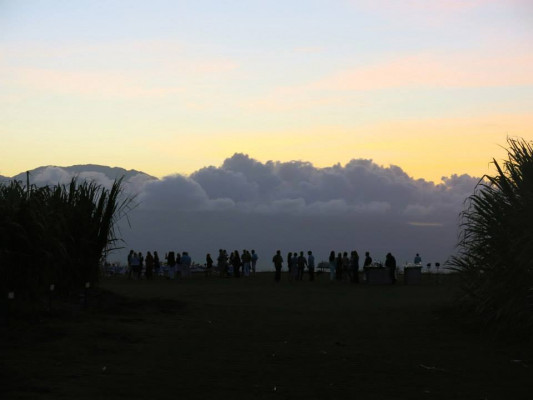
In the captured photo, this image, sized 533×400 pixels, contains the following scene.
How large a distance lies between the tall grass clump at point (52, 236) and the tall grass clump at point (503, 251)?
9404 millimetres

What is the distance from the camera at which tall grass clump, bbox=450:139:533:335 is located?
57.4ft

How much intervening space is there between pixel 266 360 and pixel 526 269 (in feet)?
20.4

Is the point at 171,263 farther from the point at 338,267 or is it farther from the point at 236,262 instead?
the point at 338,267

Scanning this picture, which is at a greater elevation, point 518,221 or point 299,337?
point 518,221

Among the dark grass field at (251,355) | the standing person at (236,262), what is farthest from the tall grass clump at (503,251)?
the standing person at (236,262)

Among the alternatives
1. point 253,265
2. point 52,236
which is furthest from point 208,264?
point 52,236

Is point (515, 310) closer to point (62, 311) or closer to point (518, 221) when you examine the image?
point (518, 221)

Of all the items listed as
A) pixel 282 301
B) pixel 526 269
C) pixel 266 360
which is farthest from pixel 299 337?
pixel 282 301

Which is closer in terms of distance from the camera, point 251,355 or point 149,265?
point 251,355

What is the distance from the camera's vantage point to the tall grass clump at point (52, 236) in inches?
688

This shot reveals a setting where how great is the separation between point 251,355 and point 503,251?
22.4 feet

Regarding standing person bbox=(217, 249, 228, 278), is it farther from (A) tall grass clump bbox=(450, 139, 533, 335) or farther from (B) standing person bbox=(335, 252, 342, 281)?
(A) tall grass clump bbox=(450, 139, 533, 335)

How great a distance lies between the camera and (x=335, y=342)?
1681 cm

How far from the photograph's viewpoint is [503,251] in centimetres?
1859
